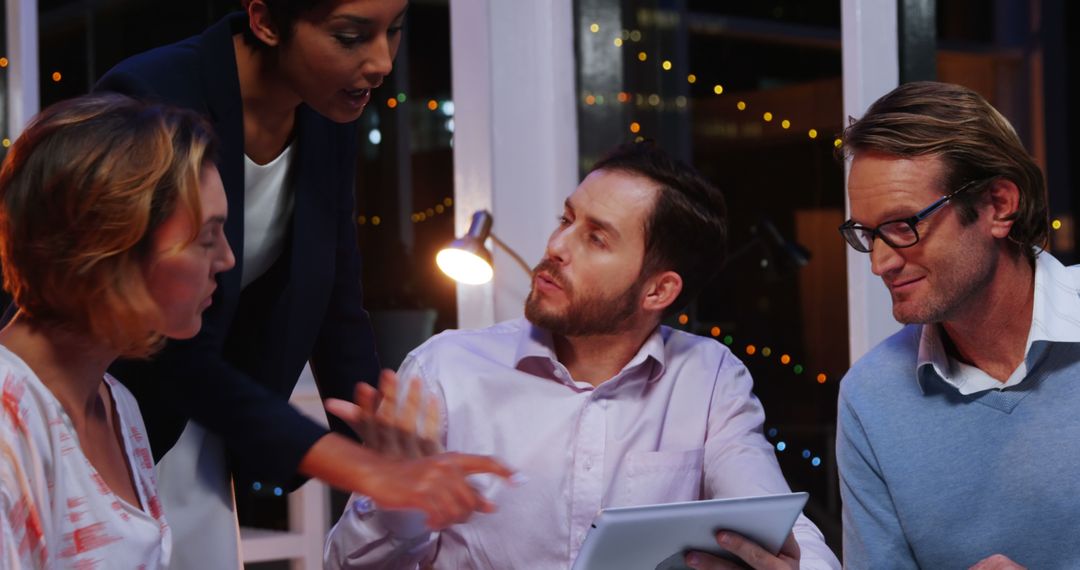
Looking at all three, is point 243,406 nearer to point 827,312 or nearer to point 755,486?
point 755,486

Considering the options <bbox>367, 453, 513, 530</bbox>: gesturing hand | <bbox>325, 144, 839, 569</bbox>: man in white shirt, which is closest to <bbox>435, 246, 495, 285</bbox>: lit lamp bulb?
<bbox>325, 144, 839, 569</bbox>: man in white shirt

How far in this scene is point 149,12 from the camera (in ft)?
12.8

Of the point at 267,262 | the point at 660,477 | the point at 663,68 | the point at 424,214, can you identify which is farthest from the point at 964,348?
the point at 424,214

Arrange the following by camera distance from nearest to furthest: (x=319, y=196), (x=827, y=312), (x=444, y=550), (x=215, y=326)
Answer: (x=215, y=326) < (x=319, y=196) < (x=444, y=550) < (x=827, y=312)

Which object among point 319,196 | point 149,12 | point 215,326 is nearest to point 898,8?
point 319,196

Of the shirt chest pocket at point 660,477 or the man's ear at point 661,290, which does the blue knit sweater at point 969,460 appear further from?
the man's ear at point 661,290

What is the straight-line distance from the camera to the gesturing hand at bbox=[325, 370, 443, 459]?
157cm

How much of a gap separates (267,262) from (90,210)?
0.56 m

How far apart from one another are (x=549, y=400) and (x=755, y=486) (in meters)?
0.40

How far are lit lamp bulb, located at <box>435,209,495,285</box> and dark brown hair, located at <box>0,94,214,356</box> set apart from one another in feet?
4.08

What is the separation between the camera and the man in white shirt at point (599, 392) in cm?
212

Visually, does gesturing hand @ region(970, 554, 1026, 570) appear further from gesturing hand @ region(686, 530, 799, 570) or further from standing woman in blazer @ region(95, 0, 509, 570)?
standing woman in blazer @ region(95, 0, 509, 570)

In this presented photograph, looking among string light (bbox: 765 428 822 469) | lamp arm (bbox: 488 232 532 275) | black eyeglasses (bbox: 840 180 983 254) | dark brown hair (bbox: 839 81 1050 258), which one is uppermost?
dark brown hair (bbox: 839 81 1050 258)

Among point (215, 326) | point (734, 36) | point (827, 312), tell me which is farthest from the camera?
point (734, 36)
